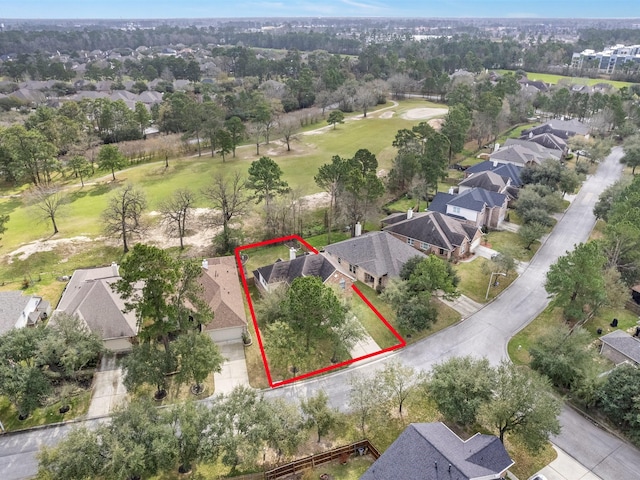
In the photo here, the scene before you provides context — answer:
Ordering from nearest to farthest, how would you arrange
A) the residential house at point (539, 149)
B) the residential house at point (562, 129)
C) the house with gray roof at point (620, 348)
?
the house with gray roof at point (620, 348)
the residential house at point (539, 149)
the residential house at point (562, 129)

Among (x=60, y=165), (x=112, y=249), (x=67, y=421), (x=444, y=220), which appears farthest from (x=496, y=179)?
(x=60, y=165)

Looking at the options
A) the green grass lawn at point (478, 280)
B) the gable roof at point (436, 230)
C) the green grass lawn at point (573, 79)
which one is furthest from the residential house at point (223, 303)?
the green grass lawn at point (573, 79)

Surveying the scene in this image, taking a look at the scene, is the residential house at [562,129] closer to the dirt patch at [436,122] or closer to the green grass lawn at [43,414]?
the dirt patch at [436,122]

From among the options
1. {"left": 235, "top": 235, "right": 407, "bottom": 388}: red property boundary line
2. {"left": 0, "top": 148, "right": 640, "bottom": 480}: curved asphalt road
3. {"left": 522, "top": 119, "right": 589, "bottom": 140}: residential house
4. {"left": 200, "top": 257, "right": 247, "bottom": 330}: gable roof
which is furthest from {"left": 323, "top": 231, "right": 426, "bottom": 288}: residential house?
{"left": 522, "top": 119, "right": 589, "bottom": 140}: residential house

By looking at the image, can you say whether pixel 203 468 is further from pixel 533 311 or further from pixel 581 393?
pixel 533 311

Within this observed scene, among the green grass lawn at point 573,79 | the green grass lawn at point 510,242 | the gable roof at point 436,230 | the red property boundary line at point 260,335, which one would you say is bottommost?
the green grass lawn at point 510,242

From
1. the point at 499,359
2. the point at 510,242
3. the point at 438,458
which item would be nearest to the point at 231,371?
the point at 438,458

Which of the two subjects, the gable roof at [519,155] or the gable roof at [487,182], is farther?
the gable roof at [519,155]
